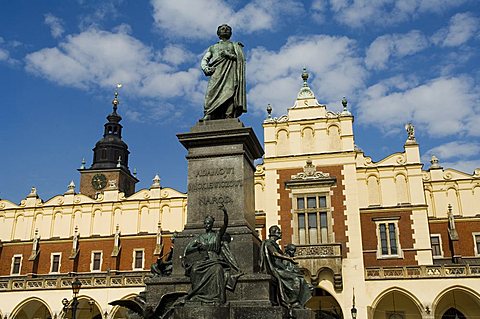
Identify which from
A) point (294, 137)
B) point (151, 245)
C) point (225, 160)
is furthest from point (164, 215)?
point (225, 160)

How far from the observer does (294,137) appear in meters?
26.4

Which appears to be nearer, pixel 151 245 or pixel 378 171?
pixel 378 171

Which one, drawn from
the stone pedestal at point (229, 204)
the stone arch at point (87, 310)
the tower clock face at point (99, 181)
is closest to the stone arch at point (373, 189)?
the stone arch at point (87, 310)

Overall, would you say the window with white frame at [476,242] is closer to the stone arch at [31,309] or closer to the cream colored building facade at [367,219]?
the cream colored building facade at [367,219]

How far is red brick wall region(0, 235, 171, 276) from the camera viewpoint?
100 feet

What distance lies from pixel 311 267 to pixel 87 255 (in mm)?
14933

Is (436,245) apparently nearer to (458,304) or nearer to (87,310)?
(458,304)

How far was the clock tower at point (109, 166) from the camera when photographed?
49719 mm

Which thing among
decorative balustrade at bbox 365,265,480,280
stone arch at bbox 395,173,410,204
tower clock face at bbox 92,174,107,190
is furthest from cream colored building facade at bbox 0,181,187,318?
tower clock face at bbox 92,174,107,190

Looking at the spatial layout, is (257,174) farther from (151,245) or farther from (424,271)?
(424,271)

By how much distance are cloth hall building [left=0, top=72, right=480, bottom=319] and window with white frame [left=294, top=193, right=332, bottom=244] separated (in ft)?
0.16

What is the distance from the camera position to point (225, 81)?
8.81 meters

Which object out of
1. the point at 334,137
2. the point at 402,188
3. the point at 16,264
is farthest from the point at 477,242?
the point at 16,264

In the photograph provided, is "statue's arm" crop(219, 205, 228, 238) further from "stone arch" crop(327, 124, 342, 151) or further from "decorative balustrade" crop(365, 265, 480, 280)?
"stone arch" crop(327, 124, 342, 151)
